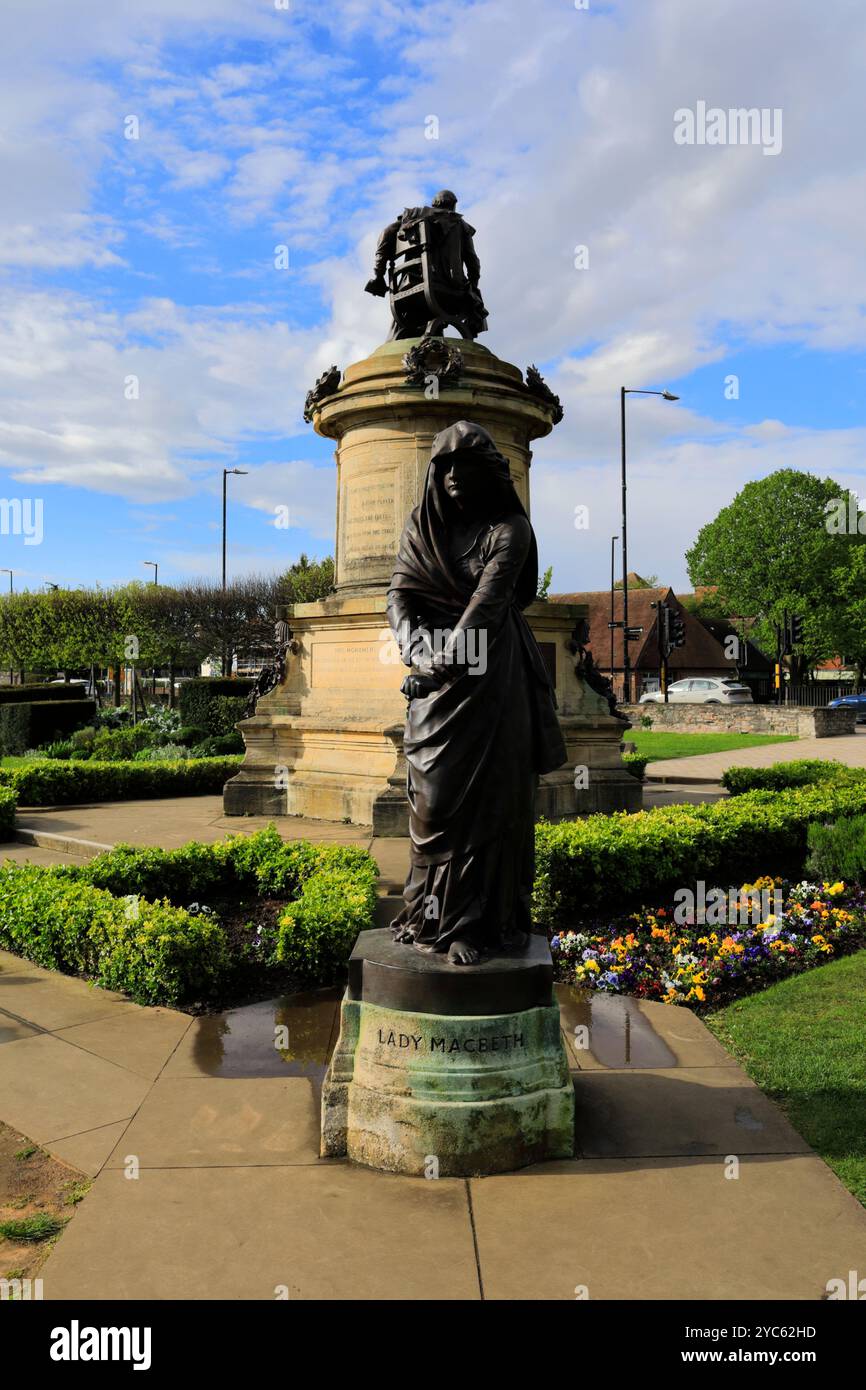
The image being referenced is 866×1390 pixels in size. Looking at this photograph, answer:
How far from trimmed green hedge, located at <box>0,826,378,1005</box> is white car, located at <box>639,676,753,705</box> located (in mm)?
33709

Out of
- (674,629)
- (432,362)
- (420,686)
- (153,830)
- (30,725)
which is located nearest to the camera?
(420,686)

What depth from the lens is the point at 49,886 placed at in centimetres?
725

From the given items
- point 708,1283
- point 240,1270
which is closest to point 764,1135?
point 708,1283

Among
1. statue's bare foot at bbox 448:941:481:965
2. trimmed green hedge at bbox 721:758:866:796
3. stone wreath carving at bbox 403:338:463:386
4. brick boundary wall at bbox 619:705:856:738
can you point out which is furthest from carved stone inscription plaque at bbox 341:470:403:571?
brick boundary wall at bbox 619:705:856:738

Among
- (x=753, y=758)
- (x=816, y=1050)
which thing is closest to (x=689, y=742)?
(x=753, y=758)

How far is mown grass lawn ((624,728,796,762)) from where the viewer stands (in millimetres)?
25066

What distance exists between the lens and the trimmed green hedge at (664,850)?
7793 mm

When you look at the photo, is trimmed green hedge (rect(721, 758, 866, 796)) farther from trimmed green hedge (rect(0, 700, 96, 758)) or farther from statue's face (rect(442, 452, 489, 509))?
trimmed green hedge (rect(0, 700, 96, 758))

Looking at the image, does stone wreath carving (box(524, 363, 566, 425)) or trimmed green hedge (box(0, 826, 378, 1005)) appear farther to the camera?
stone wreath carving (box(524, 363, 566, 425))

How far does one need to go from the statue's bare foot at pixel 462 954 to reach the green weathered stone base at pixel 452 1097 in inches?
9.0

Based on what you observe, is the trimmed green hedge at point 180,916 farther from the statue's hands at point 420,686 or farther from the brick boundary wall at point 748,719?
the brick boundary wall at point 748,719

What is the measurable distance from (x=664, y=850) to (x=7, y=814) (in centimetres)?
810

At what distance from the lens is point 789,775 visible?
13469 mm

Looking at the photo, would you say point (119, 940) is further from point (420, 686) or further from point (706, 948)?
point (706, 948)
